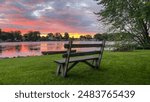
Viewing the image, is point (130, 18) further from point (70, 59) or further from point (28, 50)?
A: point (28, 50)

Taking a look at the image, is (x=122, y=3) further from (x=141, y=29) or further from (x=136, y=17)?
(x=141, y=29)

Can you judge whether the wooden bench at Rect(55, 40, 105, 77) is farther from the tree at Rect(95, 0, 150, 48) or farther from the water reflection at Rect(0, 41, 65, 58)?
the water reflection at Rect(0, 41, 65, 58)

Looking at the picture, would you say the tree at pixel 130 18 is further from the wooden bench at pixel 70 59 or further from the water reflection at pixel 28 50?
the water reflection at pixel 28 50

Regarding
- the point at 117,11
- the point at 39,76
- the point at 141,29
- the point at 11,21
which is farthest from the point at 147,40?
the point at 11,21

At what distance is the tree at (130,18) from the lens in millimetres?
8859

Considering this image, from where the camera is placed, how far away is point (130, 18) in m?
9.97

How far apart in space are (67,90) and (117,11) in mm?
4779

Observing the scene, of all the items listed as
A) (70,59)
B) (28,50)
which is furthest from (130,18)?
(28,50)

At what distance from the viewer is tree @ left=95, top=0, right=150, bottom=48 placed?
349 inches

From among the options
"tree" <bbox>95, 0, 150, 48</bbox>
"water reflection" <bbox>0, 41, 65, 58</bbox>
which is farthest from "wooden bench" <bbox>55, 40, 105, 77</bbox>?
"water reflection" <bbox>0, 41, 65, 58</bbox>

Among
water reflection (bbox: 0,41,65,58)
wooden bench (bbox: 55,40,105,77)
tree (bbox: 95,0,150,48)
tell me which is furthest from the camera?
water reflection (bbox: 0,41,65,58)

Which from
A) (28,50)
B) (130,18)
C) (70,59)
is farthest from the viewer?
(28,50)

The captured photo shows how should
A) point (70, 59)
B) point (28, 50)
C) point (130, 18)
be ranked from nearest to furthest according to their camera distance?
point (70, 59) < point (130, 18) < point (28, 50)

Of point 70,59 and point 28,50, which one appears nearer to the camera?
point 70,59
